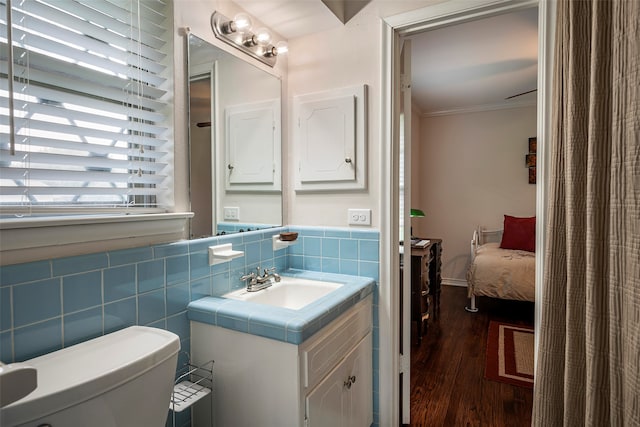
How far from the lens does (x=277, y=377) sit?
1191mm

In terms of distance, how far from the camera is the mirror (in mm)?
1506

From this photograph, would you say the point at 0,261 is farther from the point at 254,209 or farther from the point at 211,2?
the point at 211,2

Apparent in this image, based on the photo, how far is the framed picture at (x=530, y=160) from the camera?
4305 mm

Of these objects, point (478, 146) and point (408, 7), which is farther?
point (478, 146)

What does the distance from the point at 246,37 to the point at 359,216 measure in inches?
43.5

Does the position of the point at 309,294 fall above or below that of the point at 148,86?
below

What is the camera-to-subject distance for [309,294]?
69.6 inches

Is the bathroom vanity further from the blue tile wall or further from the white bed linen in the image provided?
the white bed linen

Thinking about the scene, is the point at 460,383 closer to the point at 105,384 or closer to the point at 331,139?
the point at 331,139

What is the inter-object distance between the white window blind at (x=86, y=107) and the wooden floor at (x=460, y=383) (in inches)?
77.6

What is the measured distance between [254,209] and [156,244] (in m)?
0.65

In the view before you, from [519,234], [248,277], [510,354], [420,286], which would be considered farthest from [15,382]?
[519,234]

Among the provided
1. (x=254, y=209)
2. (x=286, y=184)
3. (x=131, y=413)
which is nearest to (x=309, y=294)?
(x=254, y=209)

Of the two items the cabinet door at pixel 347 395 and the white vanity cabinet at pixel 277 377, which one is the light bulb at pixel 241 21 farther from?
the cabinet door at pixel 347 395
